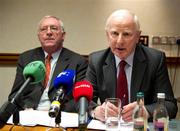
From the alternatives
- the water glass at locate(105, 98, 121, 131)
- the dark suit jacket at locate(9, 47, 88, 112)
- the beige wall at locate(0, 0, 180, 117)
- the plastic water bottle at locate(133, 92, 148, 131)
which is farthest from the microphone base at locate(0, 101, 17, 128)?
the beige wall at locate(0, 0, 180, 117)

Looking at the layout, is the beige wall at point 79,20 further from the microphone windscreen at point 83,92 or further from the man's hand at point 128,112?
the microphone windscreen at point 83,92

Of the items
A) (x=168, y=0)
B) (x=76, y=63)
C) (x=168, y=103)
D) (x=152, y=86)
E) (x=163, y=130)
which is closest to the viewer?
(x=163, y=130)

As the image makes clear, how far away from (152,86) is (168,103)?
205 mm

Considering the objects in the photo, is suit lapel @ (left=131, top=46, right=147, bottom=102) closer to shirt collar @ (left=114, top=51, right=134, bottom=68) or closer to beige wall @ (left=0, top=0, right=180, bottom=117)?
shirt collar @ (left=114, top=51, right=134, bottom=68)

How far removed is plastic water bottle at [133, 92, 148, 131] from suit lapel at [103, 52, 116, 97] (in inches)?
20.5

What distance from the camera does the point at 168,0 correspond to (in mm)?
3646

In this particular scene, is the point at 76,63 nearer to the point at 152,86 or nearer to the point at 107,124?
the point at 152,86

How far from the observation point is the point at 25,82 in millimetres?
1275

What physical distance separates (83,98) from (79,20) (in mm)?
2607

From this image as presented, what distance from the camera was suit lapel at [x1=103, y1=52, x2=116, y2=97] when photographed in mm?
2240

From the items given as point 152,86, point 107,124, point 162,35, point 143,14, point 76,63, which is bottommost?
point 107,124

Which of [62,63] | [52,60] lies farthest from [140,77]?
[52,60]

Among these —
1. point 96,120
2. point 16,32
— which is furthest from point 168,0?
point 96,120

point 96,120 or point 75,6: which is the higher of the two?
point 75,6
